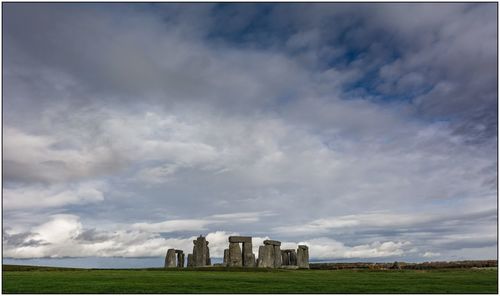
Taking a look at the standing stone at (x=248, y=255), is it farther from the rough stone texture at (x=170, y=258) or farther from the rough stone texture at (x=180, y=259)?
the rough stone texture at (x=180, y=259)

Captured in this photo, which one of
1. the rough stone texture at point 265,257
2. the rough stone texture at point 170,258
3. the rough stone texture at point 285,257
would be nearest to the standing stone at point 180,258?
the rough stone texture at point 170,258

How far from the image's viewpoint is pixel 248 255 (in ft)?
143

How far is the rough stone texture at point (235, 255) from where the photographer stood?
142ft

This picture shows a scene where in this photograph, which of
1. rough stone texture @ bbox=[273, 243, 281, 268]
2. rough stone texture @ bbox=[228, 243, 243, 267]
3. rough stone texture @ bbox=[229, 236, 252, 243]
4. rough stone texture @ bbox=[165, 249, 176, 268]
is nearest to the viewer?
rough stone texture @ bbox=[228, 243, 243, 267]

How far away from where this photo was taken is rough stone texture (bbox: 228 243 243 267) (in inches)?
1699

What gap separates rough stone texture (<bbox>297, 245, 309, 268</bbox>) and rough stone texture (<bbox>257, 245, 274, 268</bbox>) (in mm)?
4252

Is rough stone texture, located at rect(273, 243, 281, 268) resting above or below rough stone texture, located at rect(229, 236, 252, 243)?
below

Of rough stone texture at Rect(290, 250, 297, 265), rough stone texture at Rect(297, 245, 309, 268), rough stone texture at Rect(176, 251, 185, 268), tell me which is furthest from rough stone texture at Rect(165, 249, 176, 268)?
rough stone texture at Rect(290, 250, 297, 265)

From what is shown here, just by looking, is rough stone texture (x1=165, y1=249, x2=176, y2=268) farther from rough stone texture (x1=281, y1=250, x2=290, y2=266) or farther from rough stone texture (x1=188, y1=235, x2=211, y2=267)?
rough stone texture (x1=281, y1=250, x2=290, y2=266)

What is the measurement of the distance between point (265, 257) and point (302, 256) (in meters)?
5.78

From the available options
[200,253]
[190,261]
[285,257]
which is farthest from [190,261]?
[285,257]

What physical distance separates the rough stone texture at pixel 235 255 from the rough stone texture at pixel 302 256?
291 inches

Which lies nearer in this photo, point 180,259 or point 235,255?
point 235,255

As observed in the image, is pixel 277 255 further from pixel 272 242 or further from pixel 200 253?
pixel 200 253
